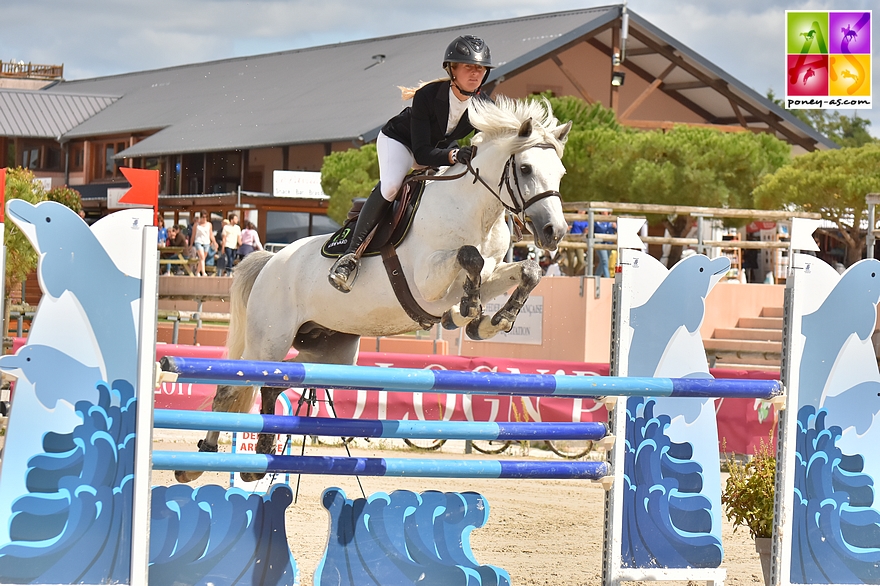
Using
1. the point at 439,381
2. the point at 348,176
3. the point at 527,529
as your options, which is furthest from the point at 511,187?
the point at 348,176

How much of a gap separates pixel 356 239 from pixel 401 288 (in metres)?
0.28

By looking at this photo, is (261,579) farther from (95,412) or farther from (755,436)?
(755,436)

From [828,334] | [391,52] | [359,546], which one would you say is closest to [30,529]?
[359,546]

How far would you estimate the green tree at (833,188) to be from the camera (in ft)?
42.7

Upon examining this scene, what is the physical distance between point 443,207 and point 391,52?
23787mm

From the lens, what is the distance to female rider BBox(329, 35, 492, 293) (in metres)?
3.94

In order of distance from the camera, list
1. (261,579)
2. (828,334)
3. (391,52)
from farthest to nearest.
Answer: (391,52), (828,334), (261,579)

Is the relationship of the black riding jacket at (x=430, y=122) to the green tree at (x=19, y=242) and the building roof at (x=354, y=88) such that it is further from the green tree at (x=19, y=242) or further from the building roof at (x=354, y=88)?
the building roof at (x=354, y=88)

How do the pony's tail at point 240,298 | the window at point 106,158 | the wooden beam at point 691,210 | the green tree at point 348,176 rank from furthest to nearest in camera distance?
the window at point 106,158, the green tree at point 348,176, the wooden beam at point 691,210, the pony's tail at point 240,298

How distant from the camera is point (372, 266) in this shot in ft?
13.6

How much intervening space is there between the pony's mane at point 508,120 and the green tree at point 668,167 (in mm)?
10077

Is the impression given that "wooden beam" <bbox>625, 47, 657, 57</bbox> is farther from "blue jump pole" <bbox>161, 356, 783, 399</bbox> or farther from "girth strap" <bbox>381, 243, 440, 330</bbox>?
"blue jump pole" <bbox>161, 356, 783, 399</bbox>

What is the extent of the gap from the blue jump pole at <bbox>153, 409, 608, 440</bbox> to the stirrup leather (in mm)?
1035

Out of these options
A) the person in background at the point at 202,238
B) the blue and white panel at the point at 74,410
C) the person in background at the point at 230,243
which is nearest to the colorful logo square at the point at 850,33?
the person in background at the point at 230,243
